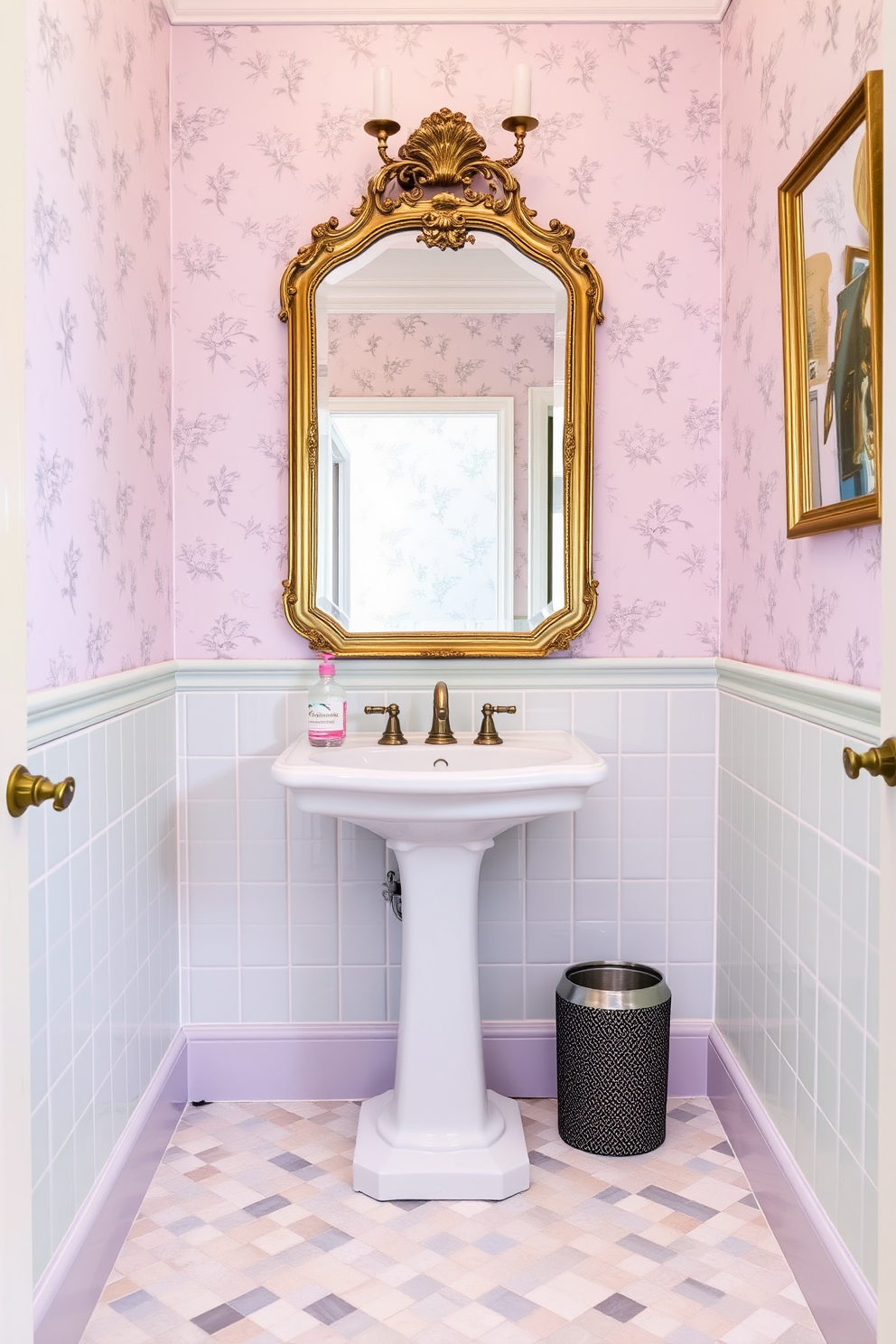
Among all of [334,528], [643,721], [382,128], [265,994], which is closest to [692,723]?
[643,721]

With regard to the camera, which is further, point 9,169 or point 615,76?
point 615,76

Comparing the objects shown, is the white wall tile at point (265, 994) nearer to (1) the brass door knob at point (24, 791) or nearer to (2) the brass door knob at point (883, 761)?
→ (1) the brass door knob at point (24, 791)

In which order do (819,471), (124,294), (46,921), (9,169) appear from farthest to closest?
(124,294)
(819,471)
(46,921)
(9,169)

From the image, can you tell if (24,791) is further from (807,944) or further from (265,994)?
(265,994)

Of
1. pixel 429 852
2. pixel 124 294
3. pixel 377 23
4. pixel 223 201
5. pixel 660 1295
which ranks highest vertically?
pixel 377 23

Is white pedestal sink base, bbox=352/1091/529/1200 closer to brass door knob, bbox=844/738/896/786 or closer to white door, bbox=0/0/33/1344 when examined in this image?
white door, bbox=0/0/33/1344

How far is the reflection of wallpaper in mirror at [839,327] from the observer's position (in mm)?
1433

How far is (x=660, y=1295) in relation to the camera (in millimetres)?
1668

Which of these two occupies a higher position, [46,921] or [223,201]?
[223,201]

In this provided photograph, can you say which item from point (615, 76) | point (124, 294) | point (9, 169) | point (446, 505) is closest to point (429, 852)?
point (446, 505)

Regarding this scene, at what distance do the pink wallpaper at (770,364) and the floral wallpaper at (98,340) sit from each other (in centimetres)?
110

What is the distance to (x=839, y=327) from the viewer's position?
1522 millimetres

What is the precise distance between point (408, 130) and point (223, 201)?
41 cm

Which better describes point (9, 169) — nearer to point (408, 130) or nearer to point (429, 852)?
point (429, 852)
